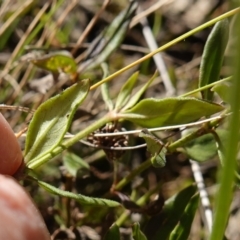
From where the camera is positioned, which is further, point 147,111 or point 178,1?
point 178,1

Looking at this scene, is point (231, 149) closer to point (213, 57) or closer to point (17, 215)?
point (17, 215)

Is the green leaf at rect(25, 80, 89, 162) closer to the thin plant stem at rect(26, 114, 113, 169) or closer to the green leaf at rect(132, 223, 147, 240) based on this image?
the thin plant stem at rect(26, 114, 113, 169)

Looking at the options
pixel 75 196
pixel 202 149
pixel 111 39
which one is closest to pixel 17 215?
pixel 75 196

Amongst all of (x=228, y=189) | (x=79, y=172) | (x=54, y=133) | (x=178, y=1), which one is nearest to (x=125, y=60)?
(x=178, y=1)

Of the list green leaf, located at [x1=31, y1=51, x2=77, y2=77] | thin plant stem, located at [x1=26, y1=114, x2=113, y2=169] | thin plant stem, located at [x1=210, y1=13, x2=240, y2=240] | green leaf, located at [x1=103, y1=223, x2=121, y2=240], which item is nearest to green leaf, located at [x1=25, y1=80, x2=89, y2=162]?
thin plant stem, located at [x1=26, y1=114, x2=113, y2=169]

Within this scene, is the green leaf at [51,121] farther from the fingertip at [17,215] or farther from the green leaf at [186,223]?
the green leaf at [186,223]

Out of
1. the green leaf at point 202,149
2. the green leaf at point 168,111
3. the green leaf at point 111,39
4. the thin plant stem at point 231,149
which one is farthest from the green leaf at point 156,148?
the green leaf at point 111,39

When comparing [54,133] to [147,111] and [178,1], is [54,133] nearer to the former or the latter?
[147,111]
